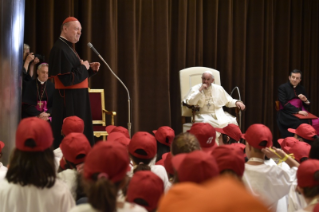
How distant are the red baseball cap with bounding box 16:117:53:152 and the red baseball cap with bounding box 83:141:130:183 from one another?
39 cm

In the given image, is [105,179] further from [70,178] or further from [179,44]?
[179,44]

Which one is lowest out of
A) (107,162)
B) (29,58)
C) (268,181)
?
(268,181)

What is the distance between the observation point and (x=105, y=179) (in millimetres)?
1567

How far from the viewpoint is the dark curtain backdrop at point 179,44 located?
21.5 feet

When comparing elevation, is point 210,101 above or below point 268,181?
above

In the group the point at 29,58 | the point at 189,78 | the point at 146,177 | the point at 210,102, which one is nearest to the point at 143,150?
the point at 146,177

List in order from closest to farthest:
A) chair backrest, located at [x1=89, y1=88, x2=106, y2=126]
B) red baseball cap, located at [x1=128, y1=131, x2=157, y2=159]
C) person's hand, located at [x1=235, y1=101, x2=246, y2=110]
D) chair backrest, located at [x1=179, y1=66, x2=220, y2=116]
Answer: red baseball cap, located at [x1=128, y1=131, x2=157, y2=159] → chair backrest, located at [x1=89, y1=88, x2=106, y2=126] → person's hand, located at [x1=235, y1=101, x2=246, y2=110] → chair backrest, located at [x1=179, y1=66, x2=220, y2=116]

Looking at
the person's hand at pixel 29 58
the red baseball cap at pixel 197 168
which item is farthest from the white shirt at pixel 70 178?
the person's hand at pixel 29 58

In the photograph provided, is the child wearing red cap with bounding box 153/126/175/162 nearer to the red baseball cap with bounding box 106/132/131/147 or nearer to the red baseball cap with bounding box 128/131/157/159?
the red baseball cap with bounding box 106/132/131/147

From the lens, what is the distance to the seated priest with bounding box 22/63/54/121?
525 centimetres

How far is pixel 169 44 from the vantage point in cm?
728

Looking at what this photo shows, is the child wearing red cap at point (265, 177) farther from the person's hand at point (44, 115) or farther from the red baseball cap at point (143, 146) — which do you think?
the person's hand at point (44, 115)

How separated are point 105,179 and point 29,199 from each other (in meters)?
0.58

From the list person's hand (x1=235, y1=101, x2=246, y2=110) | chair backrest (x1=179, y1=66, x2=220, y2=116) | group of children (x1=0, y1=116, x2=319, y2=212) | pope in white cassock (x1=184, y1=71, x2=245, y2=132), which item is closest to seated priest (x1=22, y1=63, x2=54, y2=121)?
pope in white cassock (x1=184, y1=71, x2=245, y2=132)
